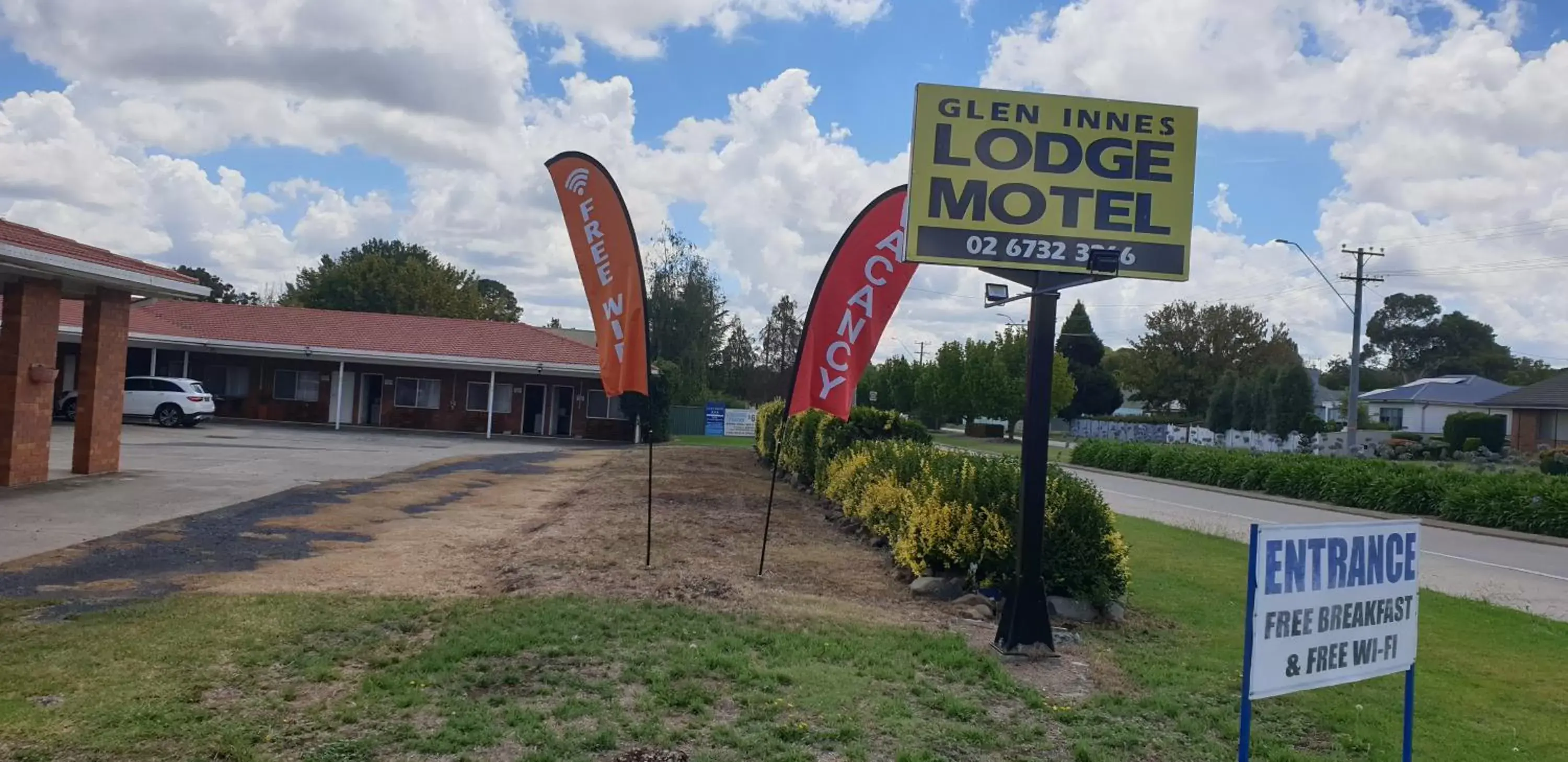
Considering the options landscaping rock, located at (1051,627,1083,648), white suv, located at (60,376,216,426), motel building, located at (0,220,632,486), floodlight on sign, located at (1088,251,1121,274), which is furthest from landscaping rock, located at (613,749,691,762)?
white suv, located at (60,376,216,426)

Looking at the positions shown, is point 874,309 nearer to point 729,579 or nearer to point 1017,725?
point 729,579

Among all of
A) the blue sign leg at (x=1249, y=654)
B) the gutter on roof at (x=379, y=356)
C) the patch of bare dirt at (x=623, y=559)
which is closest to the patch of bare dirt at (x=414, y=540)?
the patch of bare dirt at (x=623, y=559)

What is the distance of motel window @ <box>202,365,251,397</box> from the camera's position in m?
37.2

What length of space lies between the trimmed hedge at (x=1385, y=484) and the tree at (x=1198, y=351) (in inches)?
1443

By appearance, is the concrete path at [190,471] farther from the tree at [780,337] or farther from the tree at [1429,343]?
the tree at [1429,343]

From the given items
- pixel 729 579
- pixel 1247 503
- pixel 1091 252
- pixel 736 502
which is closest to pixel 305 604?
pixel 729 579

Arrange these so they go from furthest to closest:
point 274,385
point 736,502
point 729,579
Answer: point 274,385, point 736,502, point 729,579

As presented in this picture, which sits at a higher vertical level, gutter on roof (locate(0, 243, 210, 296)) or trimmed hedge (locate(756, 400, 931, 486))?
gutter on roof (locate(0, 243, 210, 296))

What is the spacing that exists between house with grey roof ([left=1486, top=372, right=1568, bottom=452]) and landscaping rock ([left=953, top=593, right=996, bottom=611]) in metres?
48.2

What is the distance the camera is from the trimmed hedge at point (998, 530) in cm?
862

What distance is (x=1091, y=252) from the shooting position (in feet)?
24.1

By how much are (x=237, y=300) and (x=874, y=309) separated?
84.7 metres

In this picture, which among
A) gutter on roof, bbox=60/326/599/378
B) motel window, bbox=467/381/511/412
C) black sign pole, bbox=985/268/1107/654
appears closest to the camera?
black sign pole, bbox=985/268/1107/654

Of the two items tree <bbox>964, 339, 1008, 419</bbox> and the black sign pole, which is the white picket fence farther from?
the black sign pole
